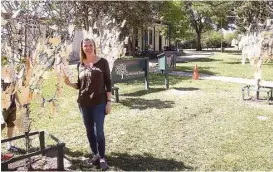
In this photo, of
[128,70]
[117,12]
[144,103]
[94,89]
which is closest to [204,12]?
[117,12]

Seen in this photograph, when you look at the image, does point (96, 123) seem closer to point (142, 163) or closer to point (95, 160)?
point (95, 160)

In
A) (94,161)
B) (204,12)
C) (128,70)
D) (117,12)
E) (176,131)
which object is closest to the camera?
(94,161)

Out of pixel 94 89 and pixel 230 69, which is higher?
pixel 94 89

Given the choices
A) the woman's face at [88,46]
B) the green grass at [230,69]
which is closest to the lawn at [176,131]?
the woman's face at [88,46]

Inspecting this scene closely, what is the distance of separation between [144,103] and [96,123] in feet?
17.4

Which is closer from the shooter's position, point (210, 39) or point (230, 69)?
point (230, 69)

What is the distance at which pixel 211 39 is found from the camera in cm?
6838

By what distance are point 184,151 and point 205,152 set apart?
369 millimetres

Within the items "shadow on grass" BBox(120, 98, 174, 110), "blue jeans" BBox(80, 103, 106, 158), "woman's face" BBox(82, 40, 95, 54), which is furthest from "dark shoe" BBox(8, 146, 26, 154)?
"shadow on grass" BBox(120, 98, 174, 110)

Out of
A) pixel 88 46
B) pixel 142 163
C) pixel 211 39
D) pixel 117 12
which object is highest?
pixel 117 12

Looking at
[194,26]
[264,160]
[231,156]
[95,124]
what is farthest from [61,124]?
[194,26]

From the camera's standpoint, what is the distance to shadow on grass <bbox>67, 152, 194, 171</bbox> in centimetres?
530

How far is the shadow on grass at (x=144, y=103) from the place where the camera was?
9.83 m

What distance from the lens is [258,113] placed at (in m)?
8.94
